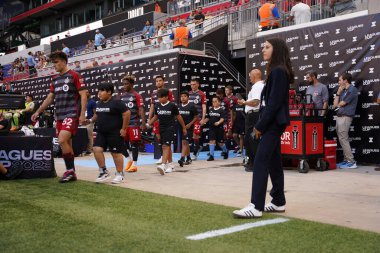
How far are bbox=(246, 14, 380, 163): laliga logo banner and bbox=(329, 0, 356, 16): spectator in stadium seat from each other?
118 centimetres

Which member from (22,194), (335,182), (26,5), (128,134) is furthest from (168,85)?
(26,5)

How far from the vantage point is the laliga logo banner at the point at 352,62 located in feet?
31.3

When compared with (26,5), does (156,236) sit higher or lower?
lower

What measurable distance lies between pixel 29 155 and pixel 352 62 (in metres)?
7.44

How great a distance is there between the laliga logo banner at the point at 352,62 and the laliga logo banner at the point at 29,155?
21.4 feet

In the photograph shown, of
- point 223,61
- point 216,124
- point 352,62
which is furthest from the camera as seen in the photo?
point 223,61

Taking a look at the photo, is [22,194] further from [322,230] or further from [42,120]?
[42,120]

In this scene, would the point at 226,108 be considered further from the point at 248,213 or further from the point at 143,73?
the point at 248,213

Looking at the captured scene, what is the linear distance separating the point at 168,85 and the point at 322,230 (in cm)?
1216

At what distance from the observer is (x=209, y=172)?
866 centimetres

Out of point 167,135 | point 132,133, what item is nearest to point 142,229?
point 167,135

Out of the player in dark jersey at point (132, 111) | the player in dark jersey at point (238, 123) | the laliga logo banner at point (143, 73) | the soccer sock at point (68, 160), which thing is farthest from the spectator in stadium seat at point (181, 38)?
the soccer sock at point (68, 160)

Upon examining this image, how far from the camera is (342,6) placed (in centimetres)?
1163

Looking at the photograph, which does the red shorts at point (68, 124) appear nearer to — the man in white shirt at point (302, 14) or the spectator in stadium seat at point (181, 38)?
the man in white shirt at point (302, 14)
